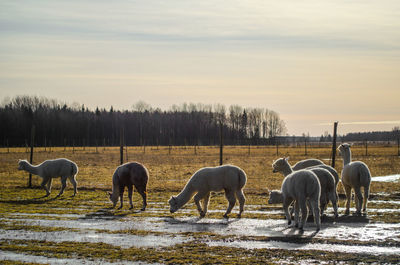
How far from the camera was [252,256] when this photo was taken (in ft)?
32.2

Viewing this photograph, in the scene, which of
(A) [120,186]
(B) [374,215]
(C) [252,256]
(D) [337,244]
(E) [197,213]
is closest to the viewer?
(C) [252,256]

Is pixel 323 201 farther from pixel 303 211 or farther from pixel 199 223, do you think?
pixel 199 223

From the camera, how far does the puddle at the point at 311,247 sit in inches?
399

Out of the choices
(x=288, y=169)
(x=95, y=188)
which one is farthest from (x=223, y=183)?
(x=95, y=188)

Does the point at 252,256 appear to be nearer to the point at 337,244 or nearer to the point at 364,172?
the point at 337,244

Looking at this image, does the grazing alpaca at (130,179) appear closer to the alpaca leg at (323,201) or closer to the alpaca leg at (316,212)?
the alpaca leg at (323,201)

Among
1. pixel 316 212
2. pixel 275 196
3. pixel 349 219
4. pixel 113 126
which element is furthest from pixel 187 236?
pixel 113 126

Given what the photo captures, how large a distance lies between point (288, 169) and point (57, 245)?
8454mm

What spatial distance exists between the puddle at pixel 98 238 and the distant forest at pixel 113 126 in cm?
9896

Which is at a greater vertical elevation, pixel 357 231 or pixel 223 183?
pixel 223 183

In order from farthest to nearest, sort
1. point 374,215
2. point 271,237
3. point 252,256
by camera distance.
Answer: point 374,215 → point 271,237 → point 252,256

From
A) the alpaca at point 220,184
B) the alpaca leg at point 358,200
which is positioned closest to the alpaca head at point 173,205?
the alpaca at point 220,184

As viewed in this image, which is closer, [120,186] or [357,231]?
[357,231]

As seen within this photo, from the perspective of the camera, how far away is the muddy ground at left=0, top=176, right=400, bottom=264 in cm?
983
